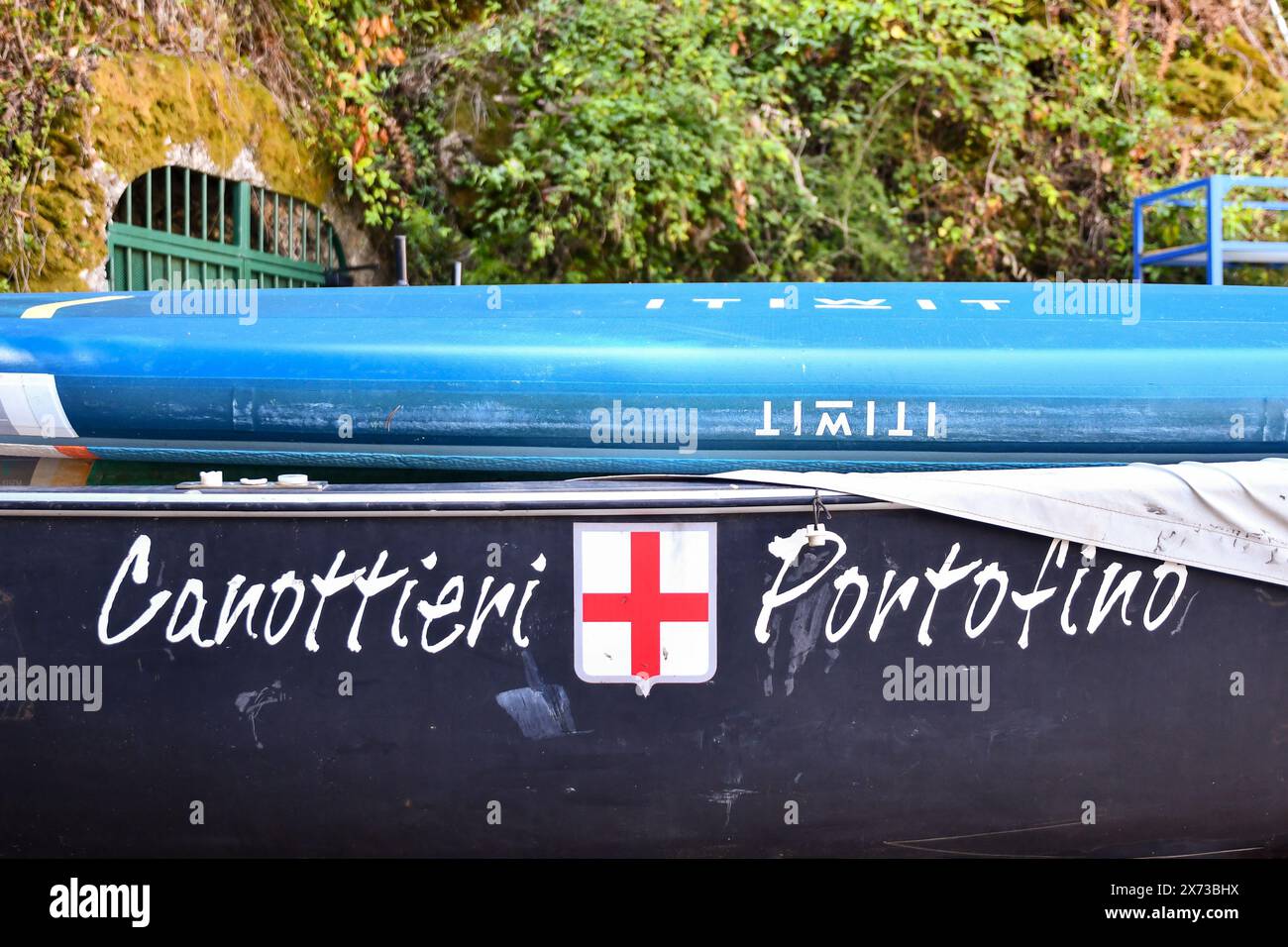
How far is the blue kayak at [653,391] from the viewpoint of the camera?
2.14 meters

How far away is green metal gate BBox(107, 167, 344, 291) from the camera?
520 centimetres

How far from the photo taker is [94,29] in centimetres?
515

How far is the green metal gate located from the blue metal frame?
168 inches

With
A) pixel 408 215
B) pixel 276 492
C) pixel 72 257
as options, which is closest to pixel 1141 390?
pixel 276 492

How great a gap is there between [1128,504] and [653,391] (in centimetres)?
83

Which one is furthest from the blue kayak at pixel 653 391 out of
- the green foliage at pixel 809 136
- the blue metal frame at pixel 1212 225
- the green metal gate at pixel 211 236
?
the green foliage at pixel 809 136

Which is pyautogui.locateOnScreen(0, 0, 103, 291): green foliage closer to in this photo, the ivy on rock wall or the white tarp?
the ivy on rock wall

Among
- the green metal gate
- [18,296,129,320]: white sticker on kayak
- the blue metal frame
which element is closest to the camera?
[18,296,129,320]: white sticker on kayak

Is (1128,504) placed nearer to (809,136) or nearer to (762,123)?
(762,123)

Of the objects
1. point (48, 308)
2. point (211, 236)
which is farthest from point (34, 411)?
point (211, 236)

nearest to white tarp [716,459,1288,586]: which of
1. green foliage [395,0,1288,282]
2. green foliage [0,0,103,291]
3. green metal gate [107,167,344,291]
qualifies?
green foliage [0,0,103,291]

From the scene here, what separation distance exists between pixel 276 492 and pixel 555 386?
53cm

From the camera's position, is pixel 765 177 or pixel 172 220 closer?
pixel 172 220
